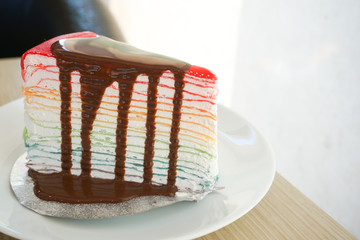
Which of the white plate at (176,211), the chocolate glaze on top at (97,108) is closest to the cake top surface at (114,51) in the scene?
the chocolate glaze on top at (97,108)

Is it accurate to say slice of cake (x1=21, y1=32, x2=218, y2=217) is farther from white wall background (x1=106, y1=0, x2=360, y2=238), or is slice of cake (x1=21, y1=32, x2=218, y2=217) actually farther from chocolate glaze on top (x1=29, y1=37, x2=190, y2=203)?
white wall background (x1=106, y1=0, x2=360, y2=238)

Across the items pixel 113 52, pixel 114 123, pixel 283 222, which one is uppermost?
pixel 113 52

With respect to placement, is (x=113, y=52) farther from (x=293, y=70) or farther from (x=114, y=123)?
(x=293, y=70)

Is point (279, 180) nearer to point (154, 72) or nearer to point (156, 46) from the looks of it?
point (154, 72)

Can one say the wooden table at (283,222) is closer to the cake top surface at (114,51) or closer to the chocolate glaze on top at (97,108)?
the chocolate glaze on top at (97,108)

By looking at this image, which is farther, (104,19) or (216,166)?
(104,19)

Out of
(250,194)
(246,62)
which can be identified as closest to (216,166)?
(250,194)

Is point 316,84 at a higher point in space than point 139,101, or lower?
lower

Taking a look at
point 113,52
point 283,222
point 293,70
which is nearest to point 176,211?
point 283,222
